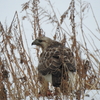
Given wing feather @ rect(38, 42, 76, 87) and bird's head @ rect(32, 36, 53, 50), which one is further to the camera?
bird's head @ rect(32, 36, 53, 50)

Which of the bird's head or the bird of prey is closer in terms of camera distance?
the bird of prey

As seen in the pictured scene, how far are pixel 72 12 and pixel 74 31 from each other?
1.22 ft

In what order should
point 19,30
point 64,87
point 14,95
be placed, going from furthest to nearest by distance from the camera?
point 19,30
point 14,95
point 64,87

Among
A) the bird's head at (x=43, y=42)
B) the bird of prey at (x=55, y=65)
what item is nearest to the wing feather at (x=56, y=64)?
the bird of prey at (x=55, y=65)

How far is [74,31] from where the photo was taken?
14.3 ft

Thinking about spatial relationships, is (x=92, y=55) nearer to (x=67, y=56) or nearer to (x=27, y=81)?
(x=67, y=56)

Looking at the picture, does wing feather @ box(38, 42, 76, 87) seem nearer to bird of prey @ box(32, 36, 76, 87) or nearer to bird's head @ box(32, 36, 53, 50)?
bird of prey @ box(32, 36, 76, 87)

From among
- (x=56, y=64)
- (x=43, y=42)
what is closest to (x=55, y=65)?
(x=56, y=64)

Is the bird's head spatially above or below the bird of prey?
above

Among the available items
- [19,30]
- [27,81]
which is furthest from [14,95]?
[19,30]

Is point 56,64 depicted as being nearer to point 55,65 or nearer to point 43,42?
point 55,65

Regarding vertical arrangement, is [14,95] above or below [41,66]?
below

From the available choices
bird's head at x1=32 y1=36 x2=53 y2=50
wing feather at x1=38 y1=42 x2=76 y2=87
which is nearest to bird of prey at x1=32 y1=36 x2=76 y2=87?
wing feather at x1=38 y1=42 x2=76 y2=87

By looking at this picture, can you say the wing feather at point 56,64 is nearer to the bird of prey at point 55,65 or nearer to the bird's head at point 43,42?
the bird of prey at point 55,65
